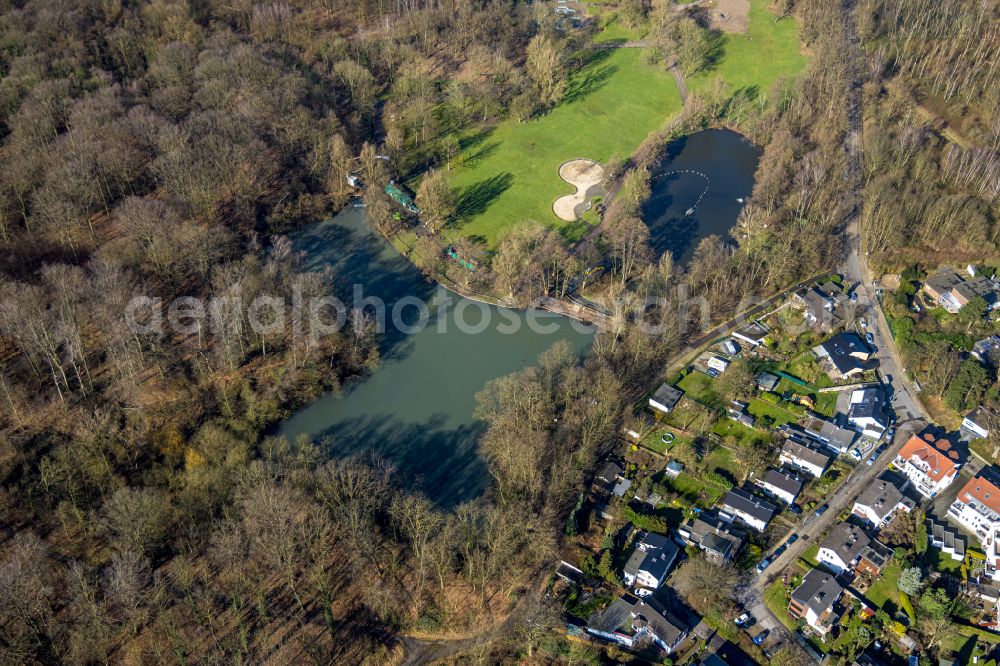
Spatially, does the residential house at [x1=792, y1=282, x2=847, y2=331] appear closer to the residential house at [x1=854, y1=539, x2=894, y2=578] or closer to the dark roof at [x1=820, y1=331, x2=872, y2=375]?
the dark roof at [x1=820, y1=331, x2=872, y2=375]

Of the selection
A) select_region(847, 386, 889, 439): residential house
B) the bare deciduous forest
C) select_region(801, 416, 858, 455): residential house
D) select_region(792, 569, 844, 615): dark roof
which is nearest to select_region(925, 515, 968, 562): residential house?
select_region(801, 416, 858, 455): residential house

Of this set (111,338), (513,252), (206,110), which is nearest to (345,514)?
(111,338)

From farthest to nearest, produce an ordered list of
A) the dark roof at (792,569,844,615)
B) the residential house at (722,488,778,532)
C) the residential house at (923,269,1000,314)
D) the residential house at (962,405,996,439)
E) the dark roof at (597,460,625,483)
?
the residential house at (923,269,1000,314) → the residential house at (962,405,996,439) → the dark roof at (597,460,625,483) → the residential house at (722,488,778,532) → the dark roof at (792,569,844,615)

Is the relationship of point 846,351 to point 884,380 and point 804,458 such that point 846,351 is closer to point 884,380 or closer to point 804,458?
point 884,380

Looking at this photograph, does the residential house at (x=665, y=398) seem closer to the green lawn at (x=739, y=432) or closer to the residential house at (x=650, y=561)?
the green lawn at (x=739, y=432)

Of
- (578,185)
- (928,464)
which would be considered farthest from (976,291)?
(578,185)

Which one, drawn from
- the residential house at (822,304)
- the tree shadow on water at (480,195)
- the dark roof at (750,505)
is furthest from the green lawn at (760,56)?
the dark roof at (750,505)

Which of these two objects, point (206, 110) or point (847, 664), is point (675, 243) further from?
point (206, 110)
